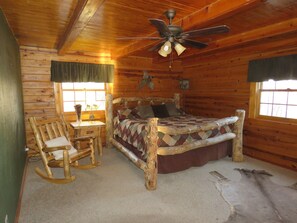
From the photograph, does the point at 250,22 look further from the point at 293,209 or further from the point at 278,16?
the point at 293,209

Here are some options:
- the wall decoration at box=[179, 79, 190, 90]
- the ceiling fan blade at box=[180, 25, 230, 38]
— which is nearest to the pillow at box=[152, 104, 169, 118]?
the wall decoration at box=[179, 79, 190, 90]

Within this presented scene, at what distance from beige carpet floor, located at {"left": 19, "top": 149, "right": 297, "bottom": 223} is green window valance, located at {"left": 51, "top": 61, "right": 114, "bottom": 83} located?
1895 mm

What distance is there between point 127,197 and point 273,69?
3.39m

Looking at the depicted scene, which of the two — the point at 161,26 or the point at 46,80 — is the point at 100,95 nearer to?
the point at 46,80

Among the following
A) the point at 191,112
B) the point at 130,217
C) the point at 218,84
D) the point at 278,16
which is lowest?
the point at 130,217

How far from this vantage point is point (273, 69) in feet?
11.6

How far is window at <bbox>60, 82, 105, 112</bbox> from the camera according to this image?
14.3 feet

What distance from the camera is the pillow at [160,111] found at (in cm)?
455

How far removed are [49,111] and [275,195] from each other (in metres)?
4.29

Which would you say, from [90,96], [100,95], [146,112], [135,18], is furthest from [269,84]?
[90,96]

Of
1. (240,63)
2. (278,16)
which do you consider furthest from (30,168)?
(240,63)

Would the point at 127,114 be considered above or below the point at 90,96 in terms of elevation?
below

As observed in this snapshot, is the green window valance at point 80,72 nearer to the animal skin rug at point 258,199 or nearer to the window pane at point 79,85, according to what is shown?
the window pane at point 79,85

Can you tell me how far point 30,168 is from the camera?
339 cm
